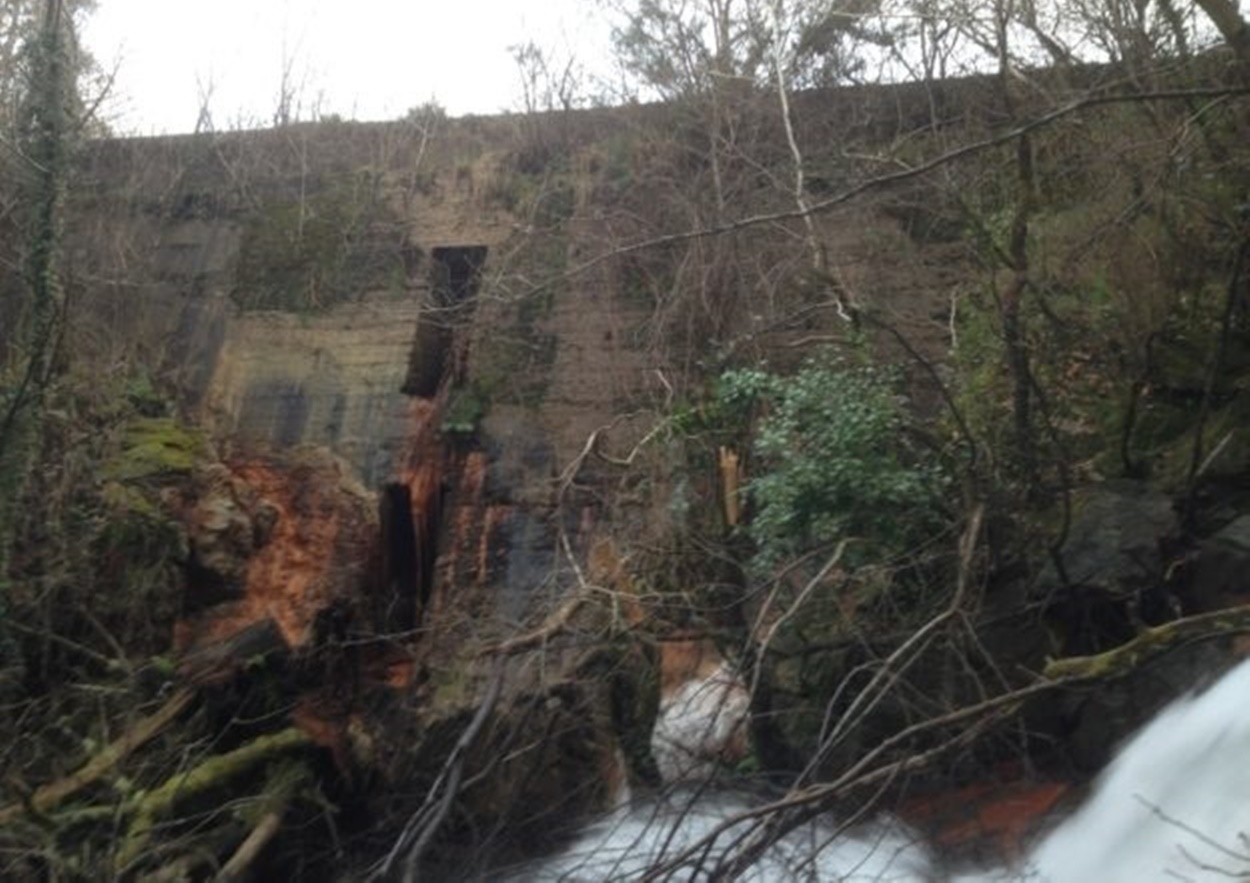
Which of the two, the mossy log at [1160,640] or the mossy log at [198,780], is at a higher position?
the mossy log at [1160,640]

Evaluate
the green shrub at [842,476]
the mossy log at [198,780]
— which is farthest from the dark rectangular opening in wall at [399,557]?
the green shrub at [842,476]

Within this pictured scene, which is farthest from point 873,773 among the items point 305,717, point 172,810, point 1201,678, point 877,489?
point 305,717

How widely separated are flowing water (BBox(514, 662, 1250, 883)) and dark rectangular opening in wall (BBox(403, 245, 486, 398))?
6971 millimetres

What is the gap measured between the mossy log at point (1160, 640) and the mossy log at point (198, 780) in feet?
17.0

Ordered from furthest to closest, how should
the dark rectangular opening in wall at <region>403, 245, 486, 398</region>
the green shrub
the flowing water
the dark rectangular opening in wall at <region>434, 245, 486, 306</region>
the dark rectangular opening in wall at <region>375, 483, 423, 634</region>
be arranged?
the dark rectangular opening in wall at <region>434, 245, 486, 306</region>
the dark rectangular opening in wall at <region>403, 245, 486, 398</region>
the dark rectangular opening in wall at <region>375, 483, 423, 634</region>
the green shrub
the flowing water

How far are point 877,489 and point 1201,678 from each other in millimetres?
2359

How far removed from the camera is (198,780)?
30.9ft

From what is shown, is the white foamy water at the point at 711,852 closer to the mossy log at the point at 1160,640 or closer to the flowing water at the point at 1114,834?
the flowing water at the point at 1114,834

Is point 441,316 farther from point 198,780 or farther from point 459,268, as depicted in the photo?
point 198,780

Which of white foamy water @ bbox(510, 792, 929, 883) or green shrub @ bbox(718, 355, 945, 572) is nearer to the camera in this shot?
white foamy water @ bbox(510, 792, 929, 883)

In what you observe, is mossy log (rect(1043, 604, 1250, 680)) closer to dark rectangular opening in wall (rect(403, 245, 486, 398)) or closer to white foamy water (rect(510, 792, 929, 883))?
white foamy water (rect(510, 792, 929, 883))

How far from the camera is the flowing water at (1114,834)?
6.75 metres

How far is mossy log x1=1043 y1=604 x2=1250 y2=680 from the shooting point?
724 centimetres

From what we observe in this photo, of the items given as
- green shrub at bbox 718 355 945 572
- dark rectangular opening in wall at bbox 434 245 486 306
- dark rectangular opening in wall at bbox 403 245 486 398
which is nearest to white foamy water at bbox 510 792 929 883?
green shrub at bbox 718 355 945 572
